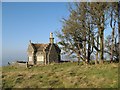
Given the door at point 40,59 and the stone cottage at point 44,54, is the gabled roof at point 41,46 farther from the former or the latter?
the door at point 40,59

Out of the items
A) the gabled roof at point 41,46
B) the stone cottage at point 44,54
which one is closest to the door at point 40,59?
the stone cottage at point 44,54

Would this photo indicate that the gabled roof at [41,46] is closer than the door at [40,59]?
No

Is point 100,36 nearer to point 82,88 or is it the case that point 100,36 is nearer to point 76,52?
point 76,52

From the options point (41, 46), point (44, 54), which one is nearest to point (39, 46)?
point (41, 46)

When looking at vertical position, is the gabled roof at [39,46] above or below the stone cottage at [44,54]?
above

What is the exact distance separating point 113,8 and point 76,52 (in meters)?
9.17

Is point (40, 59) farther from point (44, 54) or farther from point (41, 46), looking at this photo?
point (41, 46)

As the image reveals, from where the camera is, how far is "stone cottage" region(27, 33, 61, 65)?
2189 inches

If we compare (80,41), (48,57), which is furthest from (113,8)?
(48,57)

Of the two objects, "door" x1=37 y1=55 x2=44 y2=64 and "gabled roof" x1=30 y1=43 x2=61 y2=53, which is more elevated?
"gabled roof" x1=30 y1=43 x2=61 y2=53

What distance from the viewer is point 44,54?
5559 cm

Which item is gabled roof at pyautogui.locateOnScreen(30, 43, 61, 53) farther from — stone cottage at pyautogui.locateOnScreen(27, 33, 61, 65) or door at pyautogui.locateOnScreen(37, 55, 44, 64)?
door at pyautogui.locateOnScreen(37, 55, 44, 64)

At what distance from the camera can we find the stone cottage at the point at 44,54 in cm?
5559

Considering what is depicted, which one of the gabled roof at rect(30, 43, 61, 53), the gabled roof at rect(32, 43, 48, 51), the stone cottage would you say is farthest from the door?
the gabled roof at rect(32, 43, 48, 51)
